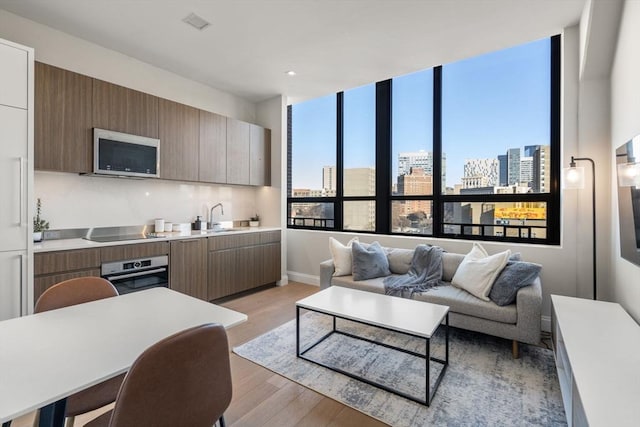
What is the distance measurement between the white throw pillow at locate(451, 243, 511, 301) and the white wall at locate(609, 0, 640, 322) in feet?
2.45

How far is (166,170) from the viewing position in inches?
138

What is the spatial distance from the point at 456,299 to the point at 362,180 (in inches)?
89.2

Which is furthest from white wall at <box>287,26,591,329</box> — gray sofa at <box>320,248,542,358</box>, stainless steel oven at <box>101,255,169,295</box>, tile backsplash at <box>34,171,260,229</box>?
tile backsplash at <box>34,171,260,229</box>

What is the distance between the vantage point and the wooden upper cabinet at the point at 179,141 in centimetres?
347

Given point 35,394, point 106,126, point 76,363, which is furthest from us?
point 106,126

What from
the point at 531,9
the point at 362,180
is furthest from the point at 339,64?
the point at 531,9

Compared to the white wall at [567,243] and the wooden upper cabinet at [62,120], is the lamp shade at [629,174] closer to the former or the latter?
the white wall at [567,243]

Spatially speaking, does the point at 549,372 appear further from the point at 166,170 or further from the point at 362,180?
the point at 166,170

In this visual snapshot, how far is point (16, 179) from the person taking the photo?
7.28ft

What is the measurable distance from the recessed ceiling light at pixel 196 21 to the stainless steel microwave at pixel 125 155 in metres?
1.28

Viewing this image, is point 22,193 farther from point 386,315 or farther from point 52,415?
point 386,315

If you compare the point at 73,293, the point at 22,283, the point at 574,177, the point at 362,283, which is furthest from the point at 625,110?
the point at 22,283

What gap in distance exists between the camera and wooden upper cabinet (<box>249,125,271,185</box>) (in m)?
4.51

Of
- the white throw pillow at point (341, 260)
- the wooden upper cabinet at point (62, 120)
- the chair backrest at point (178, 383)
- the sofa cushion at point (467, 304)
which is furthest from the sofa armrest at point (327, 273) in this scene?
the wooden upper cabinet at point (62, 120)
